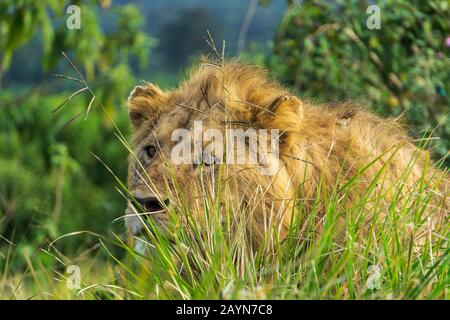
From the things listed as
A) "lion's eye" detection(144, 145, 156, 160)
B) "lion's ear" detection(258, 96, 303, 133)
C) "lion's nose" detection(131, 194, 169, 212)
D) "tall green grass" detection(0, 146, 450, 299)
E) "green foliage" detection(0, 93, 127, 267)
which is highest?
"lion's ear" detection(258, 96, 303, 133)

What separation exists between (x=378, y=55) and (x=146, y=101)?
3.50 meters

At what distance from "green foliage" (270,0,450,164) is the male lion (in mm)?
2590

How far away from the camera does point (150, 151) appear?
5297 mm

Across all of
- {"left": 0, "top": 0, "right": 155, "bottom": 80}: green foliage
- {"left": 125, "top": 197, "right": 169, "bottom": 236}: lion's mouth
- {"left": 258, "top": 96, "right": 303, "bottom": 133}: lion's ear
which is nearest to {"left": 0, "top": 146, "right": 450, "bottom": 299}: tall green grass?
{"left": 125, "top": 197, "right": 169, "bottom": 236}: lion's mouth

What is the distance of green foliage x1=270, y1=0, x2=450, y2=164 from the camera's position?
8.12 m

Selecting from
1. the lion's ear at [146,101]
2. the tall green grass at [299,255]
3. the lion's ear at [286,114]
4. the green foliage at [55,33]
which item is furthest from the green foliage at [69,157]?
the tall green grass at [299,255]

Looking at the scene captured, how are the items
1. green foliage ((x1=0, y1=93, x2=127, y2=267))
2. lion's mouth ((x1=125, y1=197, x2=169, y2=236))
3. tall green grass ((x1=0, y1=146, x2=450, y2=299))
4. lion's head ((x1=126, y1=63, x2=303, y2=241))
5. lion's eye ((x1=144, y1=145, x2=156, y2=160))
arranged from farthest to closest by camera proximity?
green foliage ((x1=0, y1=93, x2=127, y2=267)) → lion's eye ((x1=144, y1=145, x2=156, y2=160)) → lion's head ((x1=126, y1=63, x2=303, y2=241)) → lion's mouth ((x1=125, y1=197, x2=169, y2=236)) → tall green grass ((x1=0, y1=146, x2=450, y2=299))

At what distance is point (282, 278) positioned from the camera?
4059 millimetres

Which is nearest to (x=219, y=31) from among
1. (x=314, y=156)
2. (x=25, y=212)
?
(x=25, y=212)

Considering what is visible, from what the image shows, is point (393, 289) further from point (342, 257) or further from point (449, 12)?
point (449, 12)

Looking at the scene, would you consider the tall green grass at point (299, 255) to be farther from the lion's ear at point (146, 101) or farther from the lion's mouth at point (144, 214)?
the lion's ear at point (146, 101)

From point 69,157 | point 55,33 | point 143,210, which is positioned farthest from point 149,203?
point 69,157

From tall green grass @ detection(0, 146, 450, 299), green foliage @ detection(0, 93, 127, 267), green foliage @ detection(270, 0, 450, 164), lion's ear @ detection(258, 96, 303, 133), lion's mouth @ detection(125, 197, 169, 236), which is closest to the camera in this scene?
tall green grass @ detection(0, 146, 450, 299)

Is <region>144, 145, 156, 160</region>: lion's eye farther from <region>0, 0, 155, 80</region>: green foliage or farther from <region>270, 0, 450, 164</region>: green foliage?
<region>270, 0, 450, 164</region>: green foliage
